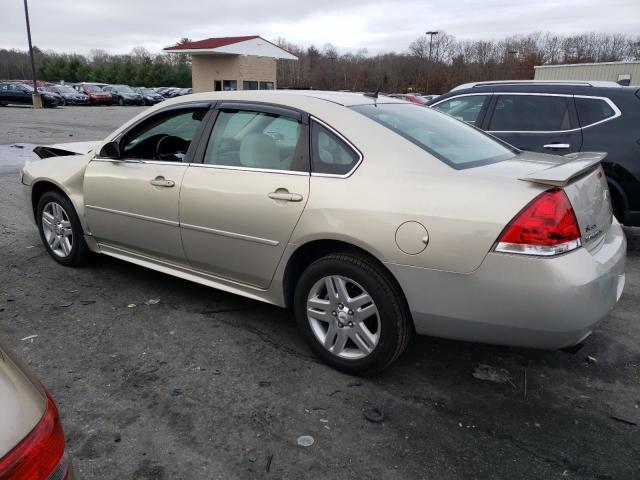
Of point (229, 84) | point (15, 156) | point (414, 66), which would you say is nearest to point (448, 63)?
point (414, 66)

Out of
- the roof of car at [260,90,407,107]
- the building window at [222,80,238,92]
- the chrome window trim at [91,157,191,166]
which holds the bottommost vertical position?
the chrome window trim at [91,157,191,166]

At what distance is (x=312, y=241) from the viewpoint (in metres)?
3.04

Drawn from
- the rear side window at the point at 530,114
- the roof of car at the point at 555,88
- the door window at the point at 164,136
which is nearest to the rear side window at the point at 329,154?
the door window at the point at 164,136

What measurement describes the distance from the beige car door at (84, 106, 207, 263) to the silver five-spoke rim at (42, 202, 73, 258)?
0.42 m

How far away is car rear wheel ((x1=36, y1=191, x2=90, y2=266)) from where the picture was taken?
14.9 ft

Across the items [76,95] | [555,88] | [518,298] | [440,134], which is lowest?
[518,298]

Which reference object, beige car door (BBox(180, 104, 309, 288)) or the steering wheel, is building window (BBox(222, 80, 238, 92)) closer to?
the steering wheel

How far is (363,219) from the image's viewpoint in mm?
2777

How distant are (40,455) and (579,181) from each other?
2636 millimetres

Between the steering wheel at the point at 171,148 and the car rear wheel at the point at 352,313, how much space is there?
147 cm

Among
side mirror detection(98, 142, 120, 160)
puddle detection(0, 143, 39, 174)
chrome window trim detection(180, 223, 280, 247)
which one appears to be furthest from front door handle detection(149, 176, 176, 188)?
puddle detection(0, 143, 39, 174)

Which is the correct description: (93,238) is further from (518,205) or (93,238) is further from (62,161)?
(518,205)

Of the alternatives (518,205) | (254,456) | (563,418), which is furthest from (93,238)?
(563,418)

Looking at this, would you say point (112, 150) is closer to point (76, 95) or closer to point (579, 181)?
point (579, 181)
